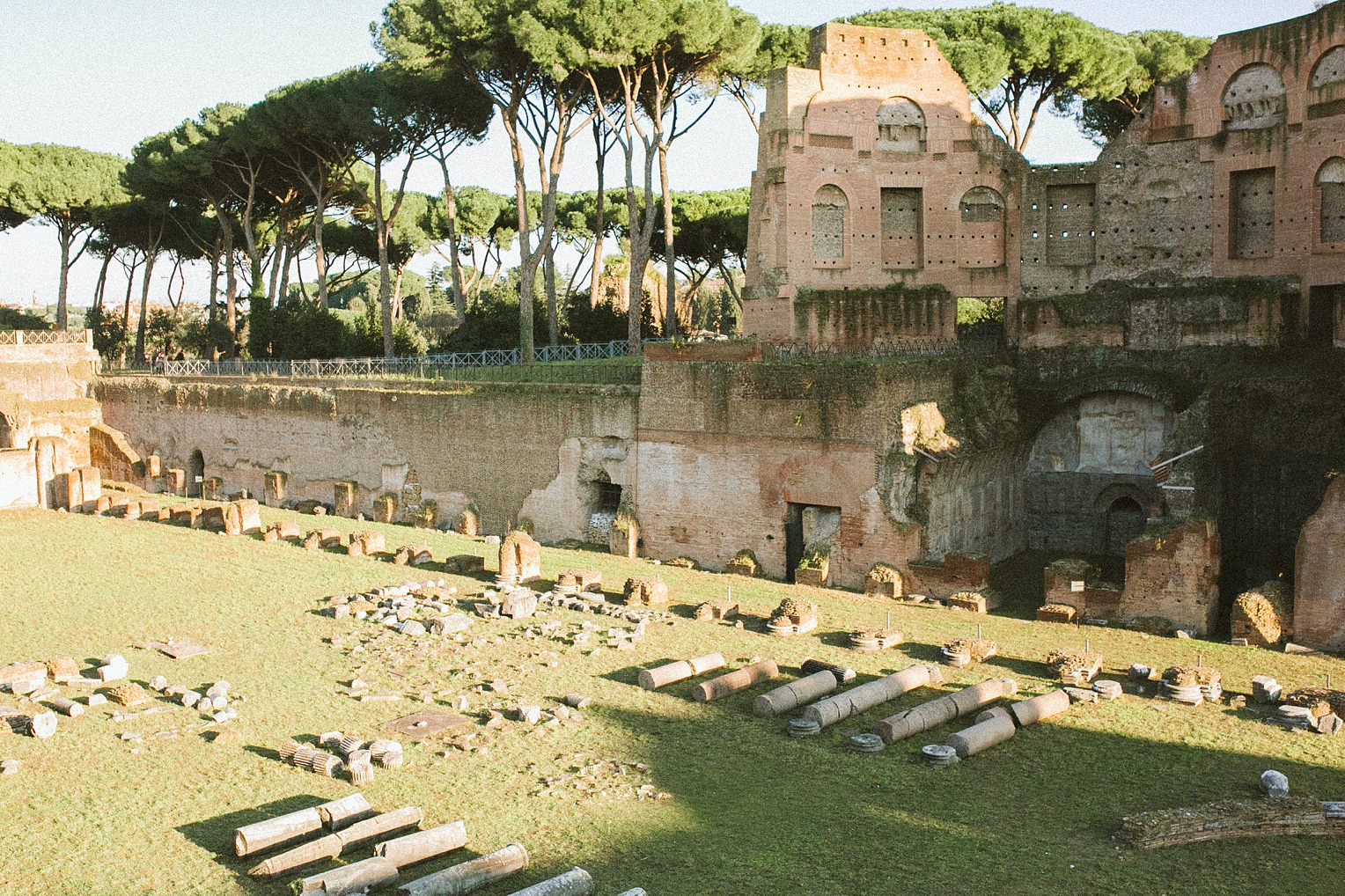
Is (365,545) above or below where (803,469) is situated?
below

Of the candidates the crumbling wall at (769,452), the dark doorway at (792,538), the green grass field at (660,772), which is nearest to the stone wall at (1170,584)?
the green grass field at (660,772)

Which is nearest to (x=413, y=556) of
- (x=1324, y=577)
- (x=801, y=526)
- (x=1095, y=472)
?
(x=801, y=526)

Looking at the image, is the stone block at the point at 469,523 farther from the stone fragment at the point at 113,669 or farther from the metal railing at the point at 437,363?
the stone fragment at the point at 113,669

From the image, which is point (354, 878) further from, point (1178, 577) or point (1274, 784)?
point (1178, 577)

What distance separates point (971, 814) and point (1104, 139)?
2155 centimetres

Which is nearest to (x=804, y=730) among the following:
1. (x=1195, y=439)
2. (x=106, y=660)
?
(x=106, y=660)

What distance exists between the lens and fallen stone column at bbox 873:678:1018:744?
9.62 meters

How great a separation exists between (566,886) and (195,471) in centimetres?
2046

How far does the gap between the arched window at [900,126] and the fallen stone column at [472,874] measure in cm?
1514

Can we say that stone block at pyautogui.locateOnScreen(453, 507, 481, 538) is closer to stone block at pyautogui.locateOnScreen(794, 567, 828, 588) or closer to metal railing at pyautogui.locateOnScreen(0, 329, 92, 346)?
stone block at pyautogui.locateOnScreen(794, 567, 828, 588)

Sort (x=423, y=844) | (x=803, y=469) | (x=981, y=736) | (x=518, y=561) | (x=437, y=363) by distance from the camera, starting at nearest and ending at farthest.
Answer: (x=423, y=844)
(x=981, y=736)
(x=518, y=561)
(x=803, y=469)
(x=437, y=363)

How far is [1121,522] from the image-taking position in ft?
56.7

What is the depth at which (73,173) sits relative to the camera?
32.4 metres

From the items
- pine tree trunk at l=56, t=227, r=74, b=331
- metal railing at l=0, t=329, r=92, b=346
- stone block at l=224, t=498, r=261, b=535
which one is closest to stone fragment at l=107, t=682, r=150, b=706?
stone block at l=224, t=498, r=261, b=535
